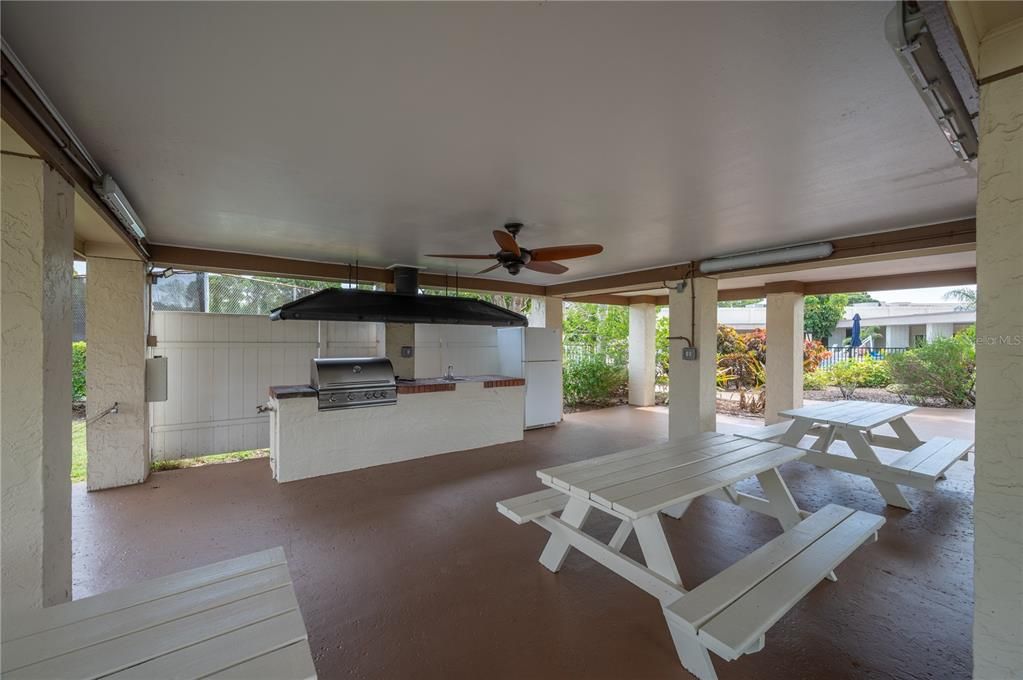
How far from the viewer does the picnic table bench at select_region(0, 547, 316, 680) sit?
0.99m

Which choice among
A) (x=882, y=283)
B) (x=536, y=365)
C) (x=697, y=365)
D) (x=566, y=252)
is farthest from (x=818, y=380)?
(x=566, y=252)

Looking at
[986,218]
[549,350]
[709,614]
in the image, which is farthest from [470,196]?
[549,350]

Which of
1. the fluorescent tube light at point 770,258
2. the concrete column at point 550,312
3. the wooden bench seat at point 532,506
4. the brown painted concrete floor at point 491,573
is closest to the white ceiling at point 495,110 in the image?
the fluorescent tube light at point 770,258

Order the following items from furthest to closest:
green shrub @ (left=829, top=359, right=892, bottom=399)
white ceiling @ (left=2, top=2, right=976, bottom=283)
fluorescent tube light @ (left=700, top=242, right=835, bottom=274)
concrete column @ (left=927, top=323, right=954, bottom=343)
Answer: concrete column @ (left=927, top=323, right=954, bottom=343)
green shrub @ (left=829, top=359, right=892, bottom=399)
fluorescent tube light @ (left=700, top=242, right=835, bottom=274)
white ceiling @ (left=2, top=2, right=976, bottom=283)

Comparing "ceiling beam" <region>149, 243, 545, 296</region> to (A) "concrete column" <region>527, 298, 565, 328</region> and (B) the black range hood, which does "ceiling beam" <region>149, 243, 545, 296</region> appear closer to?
(B) the black range hood

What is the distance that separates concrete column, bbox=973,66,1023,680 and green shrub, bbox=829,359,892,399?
33.7 feet

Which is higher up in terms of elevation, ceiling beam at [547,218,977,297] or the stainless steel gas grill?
ceiling beam at [547,218,977,297]

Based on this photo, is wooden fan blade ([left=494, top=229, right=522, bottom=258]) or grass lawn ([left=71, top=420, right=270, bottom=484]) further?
grass lawn ([left=71, top=420, right=270, bottom=484])

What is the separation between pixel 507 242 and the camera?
295 cm

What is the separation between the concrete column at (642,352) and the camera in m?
8.91

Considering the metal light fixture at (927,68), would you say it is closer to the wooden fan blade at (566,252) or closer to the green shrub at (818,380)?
the wooden fan blade at (566,252)

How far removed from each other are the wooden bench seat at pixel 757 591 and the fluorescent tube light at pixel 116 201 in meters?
3.64

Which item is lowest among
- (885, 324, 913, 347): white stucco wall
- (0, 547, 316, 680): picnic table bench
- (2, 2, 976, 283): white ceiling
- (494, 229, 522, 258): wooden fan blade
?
(0, 547, 316, 680): picnic table bench

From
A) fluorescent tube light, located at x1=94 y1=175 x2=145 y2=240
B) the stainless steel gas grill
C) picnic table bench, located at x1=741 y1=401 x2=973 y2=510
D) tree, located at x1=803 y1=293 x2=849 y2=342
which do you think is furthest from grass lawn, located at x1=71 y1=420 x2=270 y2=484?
tree, located at x1=803 y1=293 x2=849 y2=342
